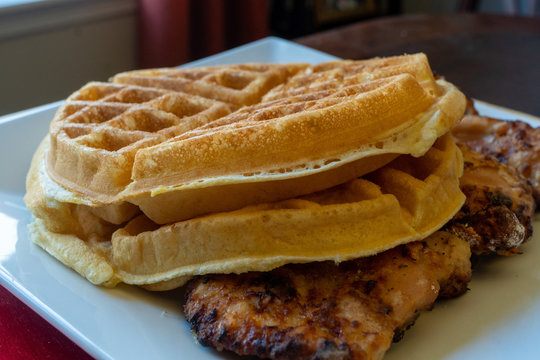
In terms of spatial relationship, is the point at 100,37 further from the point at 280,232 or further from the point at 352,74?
the point at 280,232

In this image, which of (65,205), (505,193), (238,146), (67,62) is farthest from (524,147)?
(67,62)

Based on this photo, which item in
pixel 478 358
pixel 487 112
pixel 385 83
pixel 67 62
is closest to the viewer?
pixel 478 358

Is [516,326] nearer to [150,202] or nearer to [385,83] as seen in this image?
[385,83]

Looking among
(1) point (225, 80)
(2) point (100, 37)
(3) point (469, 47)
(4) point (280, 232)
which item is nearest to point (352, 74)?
(1) point (225, 80)

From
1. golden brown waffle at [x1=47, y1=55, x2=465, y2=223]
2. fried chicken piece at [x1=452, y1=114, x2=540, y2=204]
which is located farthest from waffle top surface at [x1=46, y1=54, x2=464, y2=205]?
fried chicken piece at [x1=452, y1=114, x2=540, y2=204]

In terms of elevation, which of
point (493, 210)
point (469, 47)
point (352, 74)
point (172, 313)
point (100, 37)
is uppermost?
point (352, 74)

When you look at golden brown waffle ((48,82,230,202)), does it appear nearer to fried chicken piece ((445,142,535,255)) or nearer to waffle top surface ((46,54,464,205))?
waffle top surface ((46,54,464,205))
